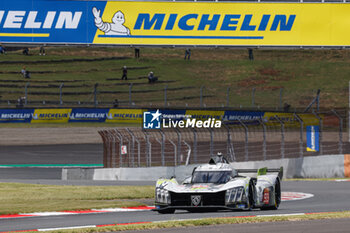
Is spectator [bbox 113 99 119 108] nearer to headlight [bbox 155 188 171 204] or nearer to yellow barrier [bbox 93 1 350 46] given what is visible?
yellow barrier [bbox 93 1 350 46]

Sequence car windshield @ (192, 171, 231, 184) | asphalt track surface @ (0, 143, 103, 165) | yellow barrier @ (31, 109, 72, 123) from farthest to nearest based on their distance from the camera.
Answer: yellow barrier @ (31, 109, 72, 123) < asphalt track surface @ (0, 143, 103, 165) < car windshield @ (192, 171, 231, 184)

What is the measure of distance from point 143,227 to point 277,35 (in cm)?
3368

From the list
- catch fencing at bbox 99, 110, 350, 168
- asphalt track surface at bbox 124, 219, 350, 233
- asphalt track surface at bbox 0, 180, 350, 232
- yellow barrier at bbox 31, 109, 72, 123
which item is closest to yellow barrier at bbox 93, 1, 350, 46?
yellow barrier at bbox 31, 109, 72, 123

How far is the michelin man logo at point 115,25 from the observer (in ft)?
138

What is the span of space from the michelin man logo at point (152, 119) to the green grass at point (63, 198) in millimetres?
16022

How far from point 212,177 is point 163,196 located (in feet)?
3.56

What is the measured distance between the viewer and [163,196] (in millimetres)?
13359

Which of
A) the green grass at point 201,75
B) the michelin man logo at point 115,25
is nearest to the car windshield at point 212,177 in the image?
the green grass at point 201,75

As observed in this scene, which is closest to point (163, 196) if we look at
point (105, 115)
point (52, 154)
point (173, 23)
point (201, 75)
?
point (52, 154)

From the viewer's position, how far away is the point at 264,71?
4981cm

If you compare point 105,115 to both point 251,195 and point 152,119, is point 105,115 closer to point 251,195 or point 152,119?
point 152,119

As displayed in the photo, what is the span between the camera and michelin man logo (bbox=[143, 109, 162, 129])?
36875mm

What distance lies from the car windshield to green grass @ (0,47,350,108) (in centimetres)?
2660

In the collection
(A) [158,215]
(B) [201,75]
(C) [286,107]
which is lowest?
(A) [158,215]
